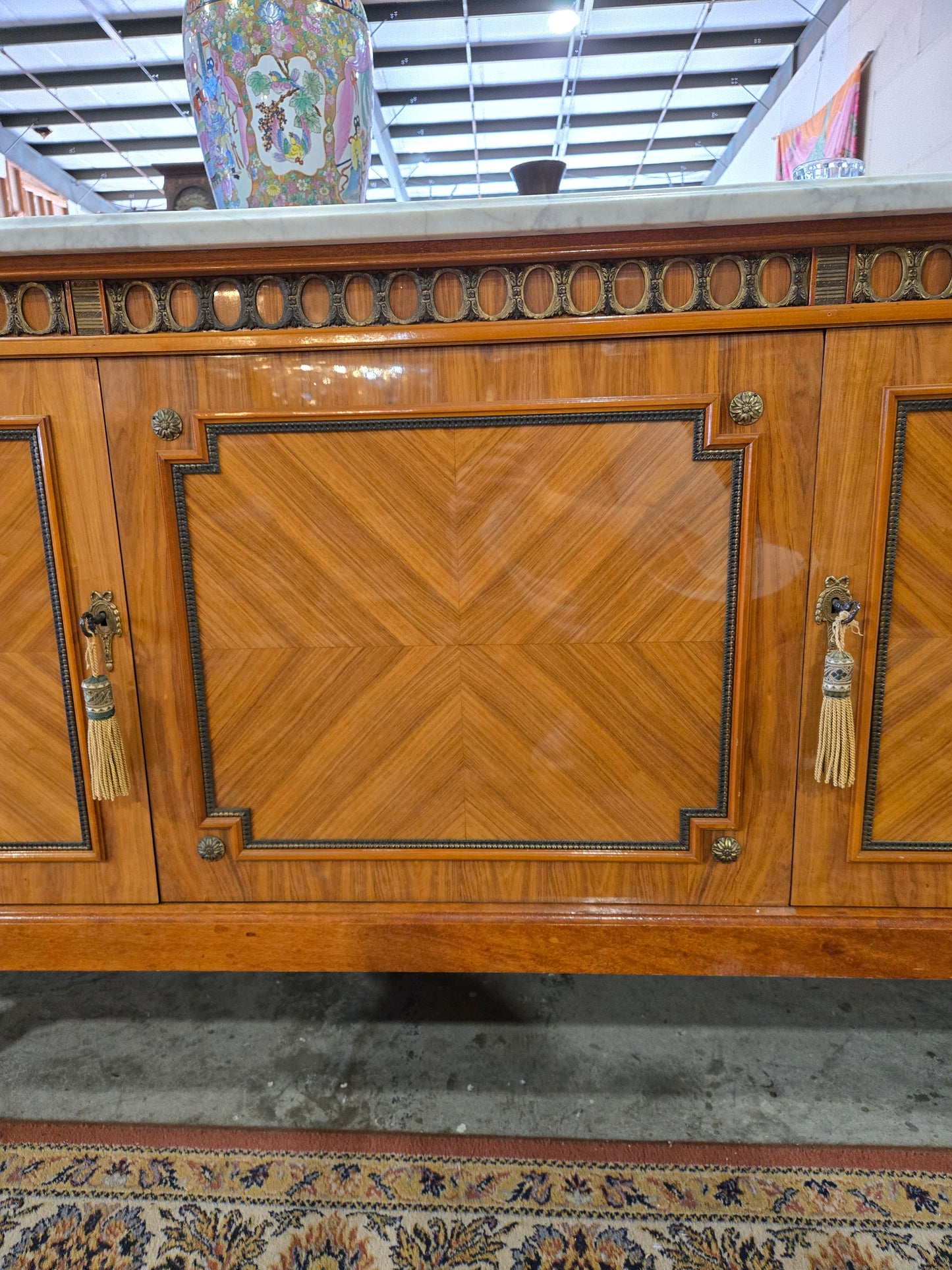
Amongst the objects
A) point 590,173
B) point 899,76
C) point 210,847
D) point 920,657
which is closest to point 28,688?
point 210,847

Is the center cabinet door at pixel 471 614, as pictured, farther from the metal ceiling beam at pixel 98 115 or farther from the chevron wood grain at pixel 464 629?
the metal ceiling beam at pixel 98 115

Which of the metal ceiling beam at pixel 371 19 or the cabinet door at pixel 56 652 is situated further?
the metal ceiling beam at pixel 371 19

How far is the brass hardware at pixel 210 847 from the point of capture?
58 cm

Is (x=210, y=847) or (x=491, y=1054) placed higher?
(x=210, y=847)

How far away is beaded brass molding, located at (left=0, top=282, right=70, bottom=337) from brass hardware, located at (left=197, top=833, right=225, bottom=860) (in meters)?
Result: 0.40

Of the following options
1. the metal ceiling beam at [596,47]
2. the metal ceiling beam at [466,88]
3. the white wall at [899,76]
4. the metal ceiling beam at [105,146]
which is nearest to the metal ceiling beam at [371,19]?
the metal ceiling beam at [596,47]

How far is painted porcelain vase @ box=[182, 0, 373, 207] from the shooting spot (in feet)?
1.90

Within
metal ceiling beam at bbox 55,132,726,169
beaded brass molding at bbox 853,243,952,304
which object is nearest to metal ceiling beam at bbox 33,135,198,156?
metal ceiling beam at bbox 55,132,726,169

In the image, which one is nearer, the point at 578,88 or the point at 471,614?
the point at 471,614

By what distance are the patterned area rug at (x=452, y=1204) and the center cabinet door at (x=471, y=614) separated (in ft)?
0.70

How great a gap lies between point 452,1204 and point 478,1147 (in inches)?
2.0

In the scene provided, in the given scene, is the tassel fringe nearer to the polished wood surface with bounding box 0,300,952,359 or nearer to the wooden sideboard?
the wooden sideboard

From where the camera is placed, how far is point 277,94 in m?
0.59

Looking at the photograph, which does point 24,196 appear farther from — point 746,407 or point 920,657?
point 920,657
